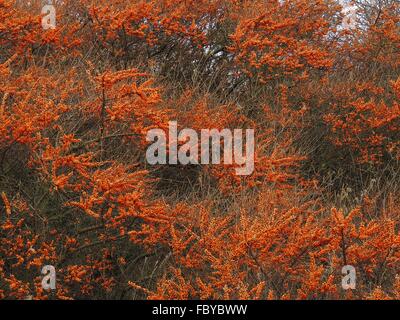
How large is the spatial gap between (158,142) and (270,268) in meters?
2.29

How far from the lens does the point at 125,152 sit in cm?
732

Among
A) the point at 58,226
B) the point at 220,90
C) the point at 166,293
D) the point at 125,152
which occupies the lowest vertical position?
the point at 166,293

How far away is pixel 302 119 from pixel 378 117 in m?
1.19

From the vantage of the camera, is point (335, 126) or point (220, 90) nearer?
point (335, 126)

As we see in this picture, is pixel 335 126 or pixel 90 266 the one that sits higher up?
pixel 335 126

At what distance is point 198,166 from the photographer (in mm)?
7965

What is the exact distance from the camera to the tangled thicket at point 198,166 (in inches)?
211

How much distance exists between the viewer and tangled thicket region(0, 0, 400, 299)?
17.6 feet

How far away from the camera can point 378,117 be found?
383 inches
